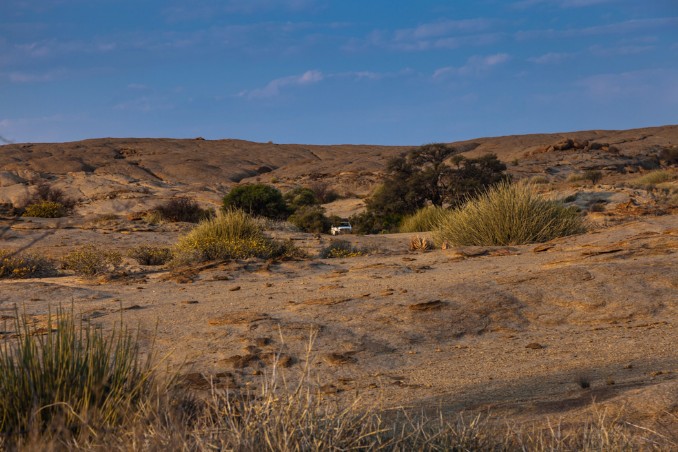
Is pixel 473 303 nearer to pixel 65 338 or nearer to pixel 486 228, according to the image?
pixel 65 338

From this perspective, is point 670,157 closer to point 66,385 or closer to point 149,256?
point 149,256

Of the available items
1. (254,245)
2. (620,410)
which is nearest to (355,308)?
(620,410)

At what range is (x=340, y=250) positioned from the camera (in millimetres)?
13797

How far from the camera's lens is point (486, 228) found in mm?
13266

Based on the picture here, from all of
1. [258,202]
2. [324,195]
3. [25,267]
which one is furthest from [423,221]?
[324,195]

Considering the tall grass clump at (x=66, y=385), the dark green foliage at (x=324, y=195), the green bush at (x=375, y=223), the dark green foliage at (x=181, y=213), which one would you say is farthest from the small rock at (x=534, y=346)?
the dark green foliage at (x=324, y=195)

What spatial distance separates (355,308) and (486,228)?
20.2 ft

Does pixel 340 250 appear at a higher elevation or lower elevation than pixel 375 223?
higher

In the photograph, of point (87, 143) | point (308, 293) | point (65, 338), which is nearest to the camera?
point (65, 338)

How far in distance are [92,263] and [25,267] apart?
3.36 ft

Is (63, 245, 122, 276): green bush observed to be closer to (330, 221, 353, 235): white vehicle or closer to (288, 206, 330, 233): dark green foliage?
(330, 221, 353, 235): white vehicle

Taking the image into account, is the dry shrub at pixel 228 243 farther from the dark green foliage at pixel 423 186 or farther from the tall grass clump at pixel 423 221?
the dark green foliage at pixel 423 186

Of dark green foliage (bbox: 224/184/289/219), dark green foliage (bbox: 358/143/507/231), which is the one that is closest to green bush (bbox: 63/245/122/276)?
dark green foliage (bbox: 358/143/507/231)

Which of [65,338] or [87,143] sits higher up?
[87,143]
